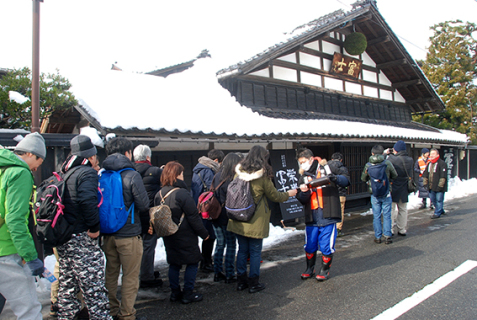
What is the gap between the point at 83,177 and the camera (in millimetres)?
3064

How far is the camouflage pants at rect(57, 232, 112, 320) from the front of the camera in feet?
10.1

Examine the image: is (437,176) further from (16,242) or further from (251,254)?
(16,242)

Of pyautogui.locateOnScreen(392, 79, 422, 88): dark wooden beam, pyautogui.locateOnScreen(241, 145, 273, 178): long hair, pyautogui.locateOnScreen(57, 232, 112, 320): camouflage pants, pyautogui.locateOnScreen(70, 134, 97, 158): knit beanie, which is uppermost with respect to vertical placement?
pyautogui.locateOnScreen(392, 79, 422, 88): dark wooden beam

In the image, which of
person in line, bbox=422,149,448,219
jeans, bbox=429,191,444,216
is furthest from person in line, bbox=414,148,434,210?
jeans, bbox=429,191,444,216

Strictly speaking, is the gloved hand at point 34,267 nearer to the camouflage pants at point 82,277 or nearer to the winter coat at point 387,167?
the camouflage pants at point 82,277

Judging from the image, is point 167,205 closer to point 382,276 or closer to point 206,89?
point 382,276

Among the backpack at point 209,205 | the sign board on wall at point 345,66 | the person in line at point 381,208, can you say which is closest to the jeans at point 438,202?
the person in line at point 381,208

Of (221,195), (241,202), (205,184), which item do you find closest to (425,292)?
(241,202)

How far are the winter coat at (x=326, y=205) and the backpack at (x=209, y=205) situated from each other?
1223 mm

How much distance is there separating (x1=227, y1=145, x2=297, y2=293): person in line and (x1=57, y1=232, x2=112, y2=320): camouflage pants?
1755mm

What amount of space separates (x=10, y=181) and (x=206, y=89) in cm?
686

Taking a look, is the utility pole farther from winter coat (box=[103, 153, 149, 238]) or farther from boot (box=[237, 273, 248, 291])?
boot (box=[237, 273, 248, 291])

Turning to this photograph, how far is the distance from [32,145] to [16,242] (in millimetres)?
901

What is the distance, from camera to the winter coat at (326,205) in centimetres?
452
